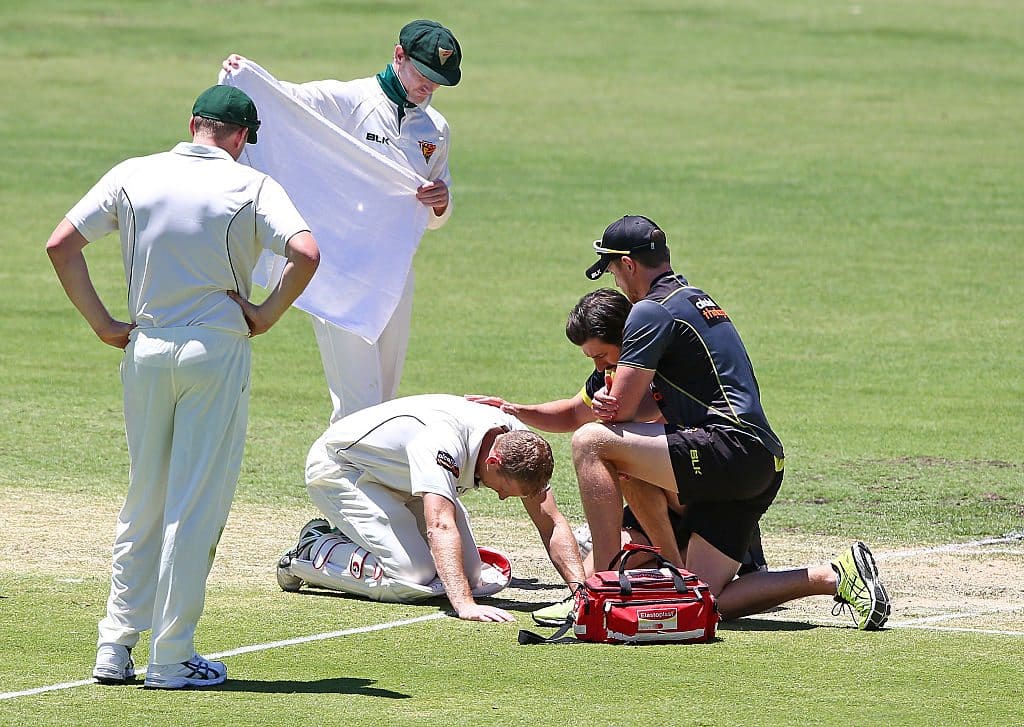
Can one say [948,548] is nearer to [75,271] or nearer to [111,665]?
[111,665]

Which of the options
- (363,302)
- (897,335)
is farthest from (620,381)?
(897,335)

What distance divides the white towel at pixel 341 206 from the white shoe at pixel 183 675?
11.1 ft

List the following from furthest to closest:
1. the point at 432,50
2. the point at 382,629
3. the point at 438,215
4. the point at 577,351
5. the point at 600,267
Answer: the point at 577,351
the point at 438,215
the point at 432,50
the point at 600,267
the point at 382,629

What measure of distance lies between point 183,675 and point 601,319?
292cm

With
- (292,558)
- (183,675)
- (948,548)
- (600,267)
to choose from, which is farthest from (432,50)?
(183,675)

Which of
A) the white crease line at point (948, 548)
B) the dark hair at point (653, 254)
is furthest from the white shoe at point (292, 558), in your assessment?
the white crease line at point (948, 548)

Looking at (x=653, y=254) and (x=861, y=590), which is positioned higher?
(x=653, y=254)

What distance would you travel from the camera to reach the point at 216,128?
7031 mm

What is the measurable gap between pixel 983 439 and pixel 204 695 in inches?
327

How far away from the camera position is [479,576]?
353 inches

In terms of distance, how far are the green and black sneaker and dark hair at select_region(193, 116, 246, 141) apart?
11.4ft

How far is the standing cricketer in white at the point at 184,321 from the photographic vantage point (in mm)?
6863

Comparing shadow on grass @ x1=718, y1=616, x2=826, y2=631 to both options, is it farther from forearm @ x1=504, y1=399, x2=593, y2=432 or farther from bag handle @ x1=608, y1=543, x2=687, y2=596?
forearm @ x1=504, y1=399, x2=593, y2=432

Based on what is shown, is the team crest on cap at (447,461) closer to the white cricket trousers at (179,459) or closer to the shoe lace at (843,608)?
the white cricket trousers at (179,459)
